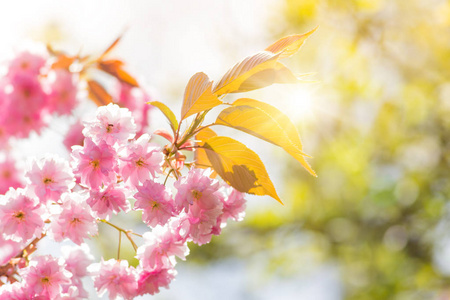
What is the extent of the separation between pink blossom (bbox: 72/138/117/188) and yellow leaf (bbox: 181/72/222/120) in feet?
0.37

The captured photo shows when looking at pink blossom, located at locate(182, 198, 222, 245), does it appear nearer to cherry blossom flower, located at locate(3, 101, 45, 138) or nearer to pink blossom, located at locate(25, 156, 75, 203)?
pink blossom, located at locate(25, 156, 75, 203)

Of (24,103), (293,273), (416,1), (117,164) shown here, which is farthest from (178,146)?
(293,273)

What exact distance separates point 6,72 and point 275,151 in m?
3.08

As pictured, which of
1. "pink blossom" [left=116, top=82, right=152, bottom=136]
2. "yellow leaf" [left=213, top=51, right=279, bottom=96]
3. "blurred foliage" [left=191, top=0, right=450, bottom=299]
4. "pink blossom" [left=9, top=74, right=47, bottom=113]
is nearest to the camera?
"yellow leaf" [left=213, top=51, right=279, bottom=96]

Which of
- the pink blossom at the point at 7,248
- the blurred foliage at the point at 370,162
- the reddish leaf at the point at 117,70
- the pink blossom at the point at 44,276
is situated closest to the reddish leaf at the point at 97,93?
the reddish leaf at the point at 117,70

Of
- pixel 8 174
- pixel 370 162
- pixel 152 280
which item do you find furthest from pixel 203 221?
pixel 370 162

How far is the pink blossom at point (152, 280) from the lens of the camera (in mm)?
678

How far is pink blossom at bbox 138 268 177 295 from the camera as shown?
0.68 meters

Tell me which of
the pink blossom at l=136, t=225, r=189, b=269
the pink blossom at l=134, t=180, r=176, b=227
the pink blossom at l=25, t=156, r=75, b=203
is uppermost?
the pink blossom at l=25, t=156, r=75, b=203

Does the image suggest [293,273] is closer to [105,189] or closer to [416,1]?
[416,1]

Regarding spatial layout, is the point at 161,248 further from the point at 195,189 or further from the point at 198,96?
the point at 198,96

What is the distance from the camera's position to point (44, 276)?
635 millimetres

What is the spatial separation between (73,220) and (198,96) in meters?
0.23

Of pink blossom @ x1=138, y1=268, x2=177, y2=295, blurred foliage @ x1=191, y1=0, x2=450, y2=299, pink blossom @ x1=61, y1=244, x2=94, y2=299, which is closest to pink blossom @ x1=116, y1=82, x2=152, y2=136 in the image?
pink blossom @ x1=61, y1=244, x2=94, y2=299
